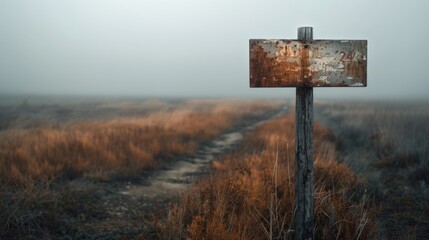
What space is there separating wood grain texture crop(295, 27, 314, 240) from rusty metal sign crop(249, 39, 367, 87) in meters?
0.13

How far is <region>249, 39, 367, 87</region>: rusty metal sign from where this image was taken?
8.93ft

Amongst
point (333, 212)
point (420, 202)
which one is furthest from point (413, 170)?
point (333, 212)

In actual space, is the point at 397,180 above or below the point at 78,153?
below

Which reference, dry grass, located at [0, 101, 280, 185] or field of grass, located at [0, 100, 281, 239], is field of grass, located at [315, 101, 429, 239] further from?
dry grass, located at [0, 101, 280, 185]

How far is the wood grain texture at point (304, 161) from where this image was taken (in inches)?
112

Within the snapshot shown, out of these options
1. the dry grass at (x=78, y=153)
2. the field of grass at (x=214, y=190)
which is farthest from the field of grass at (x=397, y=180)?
the dry grass at (x=78, y=153)

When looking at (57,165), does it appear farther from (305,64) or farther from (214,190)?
(305,64)

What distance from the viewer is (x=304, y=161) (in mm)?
2889

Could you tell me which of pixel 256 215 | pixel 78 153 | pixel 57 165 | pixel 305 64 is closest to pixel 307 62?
pixel 305 64

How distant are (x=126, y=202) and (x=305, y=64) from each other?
378cm

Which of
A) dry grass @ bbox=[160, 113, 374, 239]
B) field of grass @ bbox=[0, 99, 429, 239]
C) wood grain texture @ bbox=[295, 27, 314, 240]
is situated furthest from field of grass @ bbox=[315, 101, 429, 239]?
wood grain texture @ bbox=[295, 27, 314, 240]

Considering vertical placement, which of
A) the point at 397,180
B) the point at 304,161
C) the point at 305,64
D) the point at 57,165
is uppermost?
the point at 305,64

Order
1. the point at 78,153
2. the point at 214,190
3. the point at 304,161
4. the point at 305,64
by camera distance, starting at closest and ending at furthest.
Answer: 1. the point at 305,64
2. the point at 304,161
3. the point at 214,190
4. the point at 78,153

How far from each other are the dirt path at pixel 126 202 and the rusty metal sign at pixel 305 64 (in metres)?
1.86
